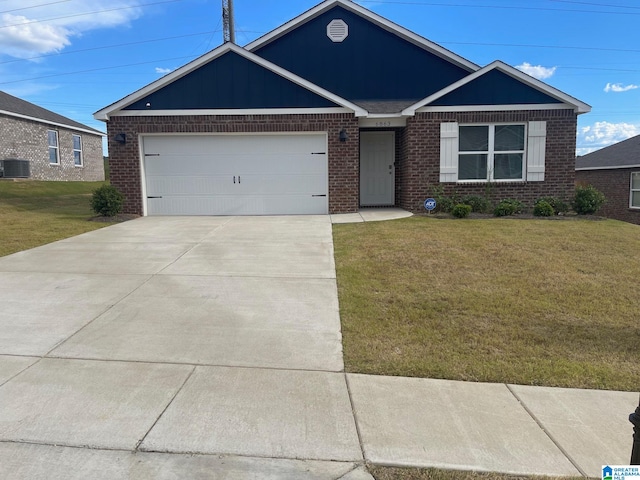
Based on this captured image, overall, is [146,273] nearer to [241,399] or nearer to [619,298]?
[241,399]

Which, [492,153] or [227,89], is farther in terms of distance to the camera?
[492,153]

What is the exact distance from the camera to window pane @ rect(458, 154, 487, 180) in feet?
44.7

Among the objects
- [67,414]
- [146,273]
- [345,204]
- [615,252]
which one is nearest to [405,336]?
[67,414]

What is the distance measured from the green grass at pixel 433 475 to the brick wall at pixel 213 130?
11.0m

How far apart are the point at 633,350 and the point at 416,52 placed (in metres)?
13.0

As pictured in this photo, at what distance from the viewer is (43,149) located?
24188 millimetres

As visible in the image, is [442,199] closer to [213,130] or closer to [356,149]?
[356,149]

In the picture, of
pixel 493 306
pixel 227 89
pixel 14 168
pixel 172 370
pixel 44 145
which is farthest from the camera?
pixel 44 145

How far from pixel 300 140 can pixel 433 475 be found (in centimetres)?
1146

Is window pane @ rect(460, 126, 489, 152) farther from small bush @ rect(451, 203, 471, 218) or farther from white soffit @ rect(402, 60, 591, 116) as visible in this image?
small bush @ rect(451, 203, 471, 218)

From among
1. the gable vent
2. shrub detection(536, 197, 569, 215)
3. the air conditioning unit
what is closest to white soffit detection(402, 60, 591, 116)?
shrub detection(536, 197, 569, 215)

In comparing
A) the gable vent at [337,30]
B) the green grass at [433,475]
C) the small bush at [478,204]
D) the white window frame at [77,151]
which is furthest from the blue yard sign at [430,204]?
the white window frame at [77,151]

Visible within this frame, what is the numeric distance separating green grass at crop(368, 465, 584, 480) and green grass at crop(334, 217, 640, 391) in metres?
Result: 1.22

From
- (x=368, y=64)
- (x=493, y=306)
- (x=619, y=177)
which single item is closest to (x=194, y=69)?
(x=368, y=64)
